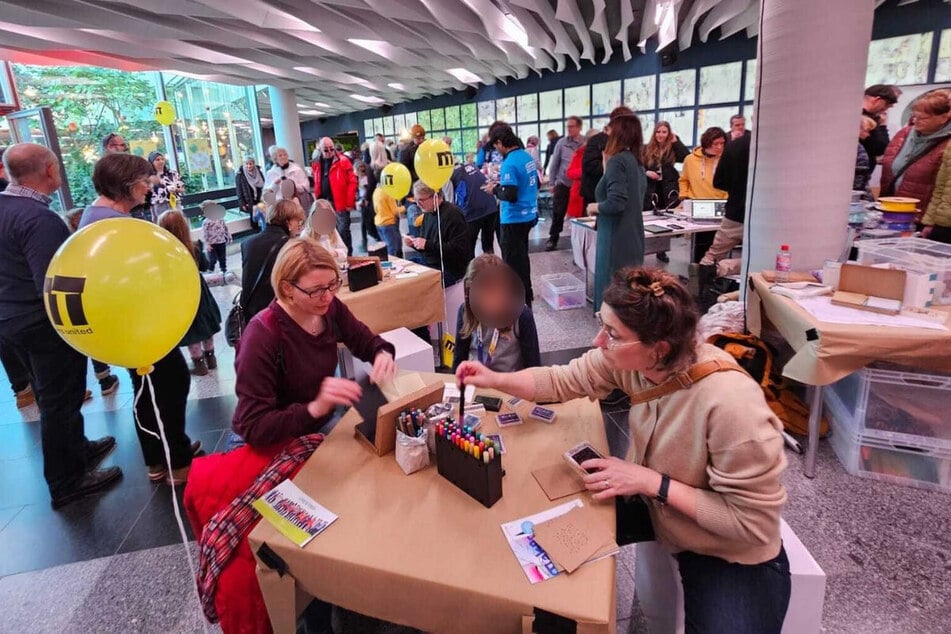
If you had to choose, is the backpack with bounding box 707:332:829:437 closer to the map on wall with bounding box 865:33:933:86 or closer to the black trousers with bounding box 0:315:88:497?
the black trousers with bounding box 0:315:88:497

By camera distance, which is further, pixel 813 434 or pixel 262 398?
pixel 813 434

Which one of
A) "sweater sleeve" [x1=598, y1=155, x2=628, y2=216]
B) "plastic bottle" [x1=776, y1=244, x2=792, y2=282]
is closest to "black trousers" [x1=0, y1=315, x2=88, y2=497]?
"sweater sleeve" [x1=598, y1=155, x2=628, y2=216]

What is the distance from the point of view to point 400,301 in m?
3.49

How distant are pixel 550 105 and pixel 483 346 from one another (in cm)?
1259

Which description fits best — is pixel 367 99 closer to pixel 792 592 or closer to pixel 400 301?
pixel 400 301

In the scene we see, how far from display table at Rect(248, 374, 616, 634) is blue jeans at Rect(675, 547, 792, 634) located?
0.33 meters

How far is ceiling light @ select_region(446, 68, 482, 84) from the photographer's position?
1272 centimetres

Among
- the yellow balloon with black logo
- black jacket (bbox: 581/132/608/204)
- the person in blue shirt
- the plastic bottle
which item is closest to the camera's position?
the plastic bottle

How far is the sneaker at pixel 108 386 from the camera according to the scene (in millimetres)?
3883

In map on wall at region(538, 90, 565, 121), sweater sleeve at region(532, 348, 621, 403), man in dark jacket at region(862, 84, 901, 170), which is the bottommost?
sweater sleeve at region(532, 348, 621, 403)

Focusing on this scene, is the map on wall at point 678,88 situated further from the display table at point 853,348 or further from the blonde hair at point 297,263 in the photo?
the blonde hair at point 297,263

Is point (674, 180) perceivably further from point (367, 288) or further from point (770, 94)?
point (367, 288)

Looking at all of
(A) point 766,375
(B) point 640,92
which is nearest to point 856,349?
(A) point 766,375

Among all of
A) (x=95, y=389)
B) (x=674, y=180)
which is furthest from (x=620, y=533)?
(x=674, y=180)
